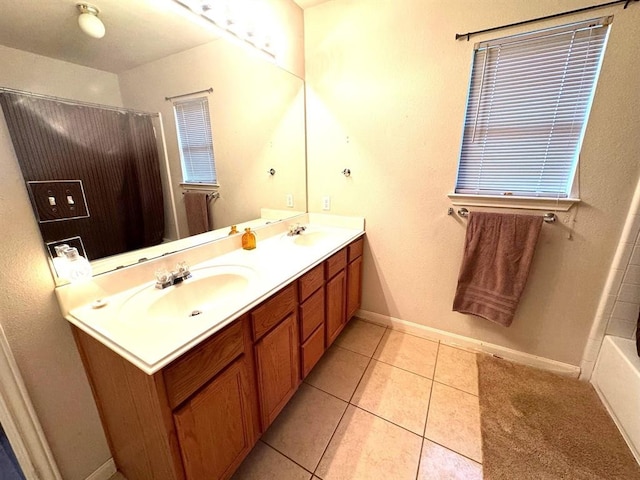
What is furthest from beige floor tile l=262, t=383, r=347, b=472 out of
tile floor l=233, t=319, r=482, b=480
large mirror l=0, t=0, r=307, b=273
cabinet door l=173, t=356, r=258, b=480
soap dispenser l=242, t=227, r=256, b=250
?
large mirror l=0, t=0, r=307, b=273

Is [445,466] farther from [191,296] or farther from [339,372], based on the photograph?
[191,296]

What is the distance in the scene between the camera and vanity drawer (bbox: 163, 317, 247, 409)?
756mm

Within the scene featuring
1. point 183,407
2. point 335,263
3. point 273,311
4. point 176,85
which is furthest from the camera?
point 335,263

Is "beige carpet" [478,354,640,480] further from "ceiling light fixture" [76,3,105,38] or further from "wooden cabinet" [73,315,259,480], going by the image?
"ceiling light fixture" [76,3,105,38]

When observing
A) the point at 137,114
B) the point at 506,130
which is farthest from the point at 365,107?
the point at 137,114

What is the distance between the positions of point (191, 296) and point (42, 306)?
473mm

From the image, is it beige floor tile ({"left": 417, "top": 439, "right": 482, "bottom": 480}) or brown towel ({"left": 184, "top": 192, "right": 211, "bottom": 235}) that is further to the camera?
brown towel ({"left": 184, "top": 192, "right": 211, "bottom": 235})

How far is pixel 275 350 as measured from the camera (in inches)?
46.7

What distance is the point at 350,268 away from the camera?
6.31ft

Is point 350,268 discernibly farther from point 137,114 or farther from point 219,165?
point 137,114

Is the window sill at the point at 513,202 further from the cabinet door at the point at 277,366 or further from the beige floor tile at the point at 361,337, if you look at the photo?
the cabinet door at the point at 277,366

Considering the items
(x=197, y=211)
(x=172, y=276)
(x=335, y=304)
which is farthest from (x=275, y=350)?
(x=197, y=211)

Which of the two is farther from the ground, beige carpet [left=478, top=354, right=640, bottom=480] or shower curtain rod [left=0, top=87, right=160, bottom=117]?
shower curtain rod [left=0, top=87, right=160, bottom=117]

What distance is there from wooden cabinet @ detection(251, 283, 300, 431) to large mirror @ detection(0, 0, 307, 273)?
0.60m
